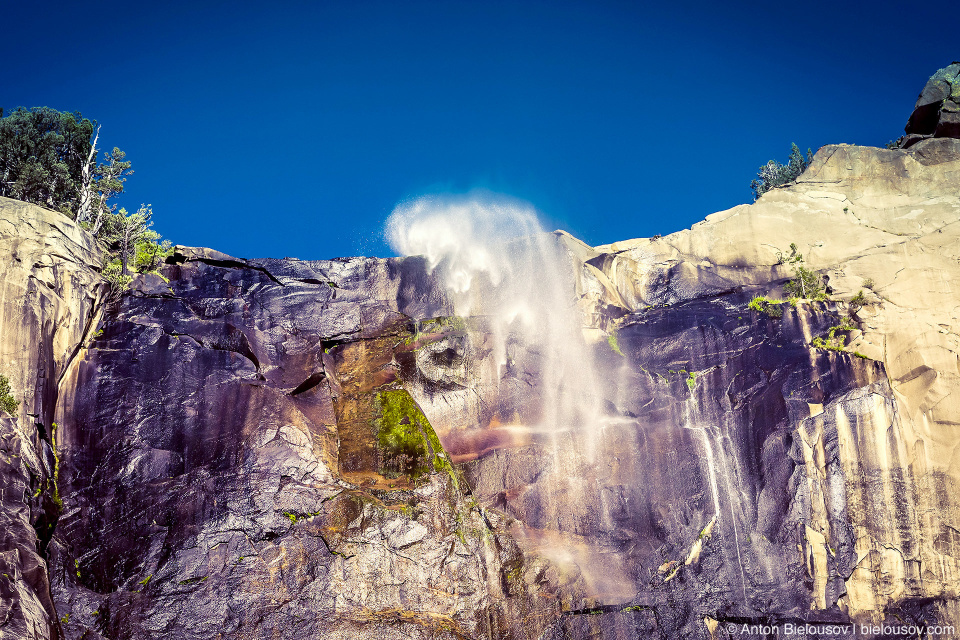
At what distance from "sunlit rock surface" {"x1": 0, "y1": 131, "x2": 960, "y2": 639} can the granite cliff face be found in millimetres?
81

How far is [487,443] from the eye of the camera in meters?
27.3

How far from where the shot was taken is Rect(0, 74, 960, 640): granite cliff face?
22.3 m

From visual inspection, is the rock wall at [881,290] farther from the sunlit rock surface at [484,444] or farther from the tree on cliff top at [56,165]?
the tree on cliff top at [56,165]

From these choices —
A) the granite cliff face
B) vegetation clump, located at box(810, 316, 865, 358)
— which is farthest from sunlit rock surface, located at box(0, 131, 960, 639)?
vegetation clump, located at box(810, 316, 865, 358)

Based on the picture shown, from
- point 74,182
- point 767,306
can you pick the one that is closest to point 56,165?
point 74,182

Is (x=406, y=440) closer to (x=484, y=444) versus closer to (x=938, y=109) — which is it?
(x=484, y=444)

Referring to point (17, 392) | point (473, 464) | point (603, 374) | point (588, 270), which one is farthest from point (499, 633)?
point (17, 392)

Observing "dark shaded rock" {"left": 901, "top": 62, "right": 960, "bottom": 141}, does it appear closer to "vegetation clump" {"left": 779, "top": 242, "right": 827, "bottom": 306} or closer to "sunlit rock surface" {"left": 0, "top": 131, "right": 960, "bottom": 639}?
"sunlit rock surface" {"left": 0, "top": 131, "right": 960, "bottom": 639}

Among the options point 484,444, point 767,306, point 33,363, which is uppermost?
point 767,306

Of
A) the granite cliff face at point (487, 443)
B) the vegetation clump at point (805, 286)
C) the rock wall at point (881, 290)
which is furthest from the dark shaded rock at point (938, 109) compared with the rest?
the vegetation clump at point (805, 286)

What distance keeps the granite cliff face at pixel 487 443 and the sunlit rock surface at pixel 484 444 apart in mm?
81

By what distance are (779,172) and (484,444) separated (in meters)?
20.3

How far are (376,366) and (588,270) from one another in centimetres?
948

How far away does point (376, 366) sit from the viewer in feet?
93.2
